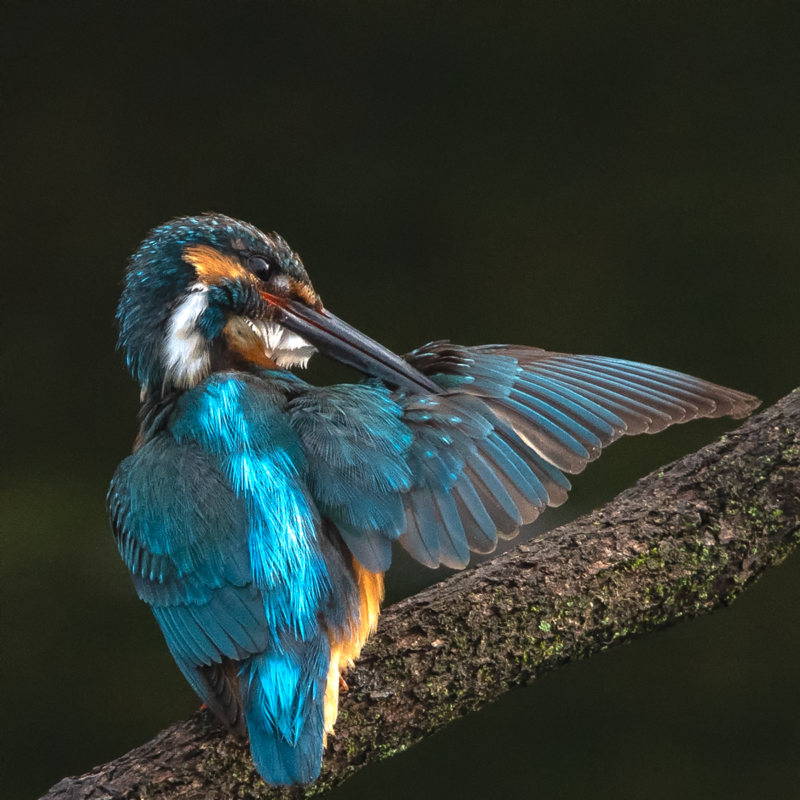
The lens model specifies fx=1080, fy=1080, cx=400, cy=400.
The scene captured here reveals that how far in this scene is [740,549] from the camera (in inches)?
55.0

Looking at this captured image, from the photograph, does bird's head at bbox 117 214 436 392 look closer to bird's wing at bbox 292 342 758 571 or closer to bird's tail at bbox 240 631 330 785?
bird's wing at bbox 292 342 758 571

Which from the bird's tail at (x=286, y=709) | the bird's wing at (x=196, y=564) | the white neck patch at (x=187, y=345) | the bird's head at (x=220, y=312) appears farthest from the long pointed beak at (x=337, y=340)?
the bird's tail at (x=286, y=709)

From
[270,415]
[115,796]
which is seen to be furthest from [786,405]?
Result: [115,796]

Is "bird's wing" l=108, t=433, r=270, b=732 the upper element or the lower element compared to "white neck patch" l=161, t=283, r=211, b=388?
lower

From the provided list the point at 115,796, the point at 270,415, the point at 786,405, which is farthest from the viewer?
the point at 786,405

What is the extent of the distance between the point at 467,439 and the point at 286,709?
40cm

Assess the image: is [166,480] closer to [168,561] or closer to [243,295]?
[168,561]

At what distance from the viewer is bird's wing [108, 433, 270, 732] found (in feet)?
3.98

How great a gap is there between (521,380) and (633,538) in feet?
0.84

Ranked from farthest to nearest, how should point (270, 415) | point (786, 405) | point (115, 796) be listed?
point (786, 405) → point (270, 415) → point (115, 796)

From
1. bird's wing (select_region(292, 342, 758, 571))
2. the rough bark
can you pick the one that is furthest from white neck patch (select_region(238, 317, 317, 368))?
A: the rough bark

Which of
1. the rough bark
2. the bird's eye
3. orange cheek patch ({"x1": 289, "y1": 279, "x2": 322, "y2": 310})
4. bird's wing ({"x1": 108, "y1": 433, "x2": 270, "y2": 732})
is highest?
the bird's eye

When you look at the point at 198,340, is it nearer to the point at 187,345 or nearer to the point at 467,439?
the point at 187,345

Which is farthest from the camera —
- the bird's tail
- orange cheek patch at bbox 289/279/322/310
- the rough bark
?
orange cheek patch at bbox 289/279/322/310
